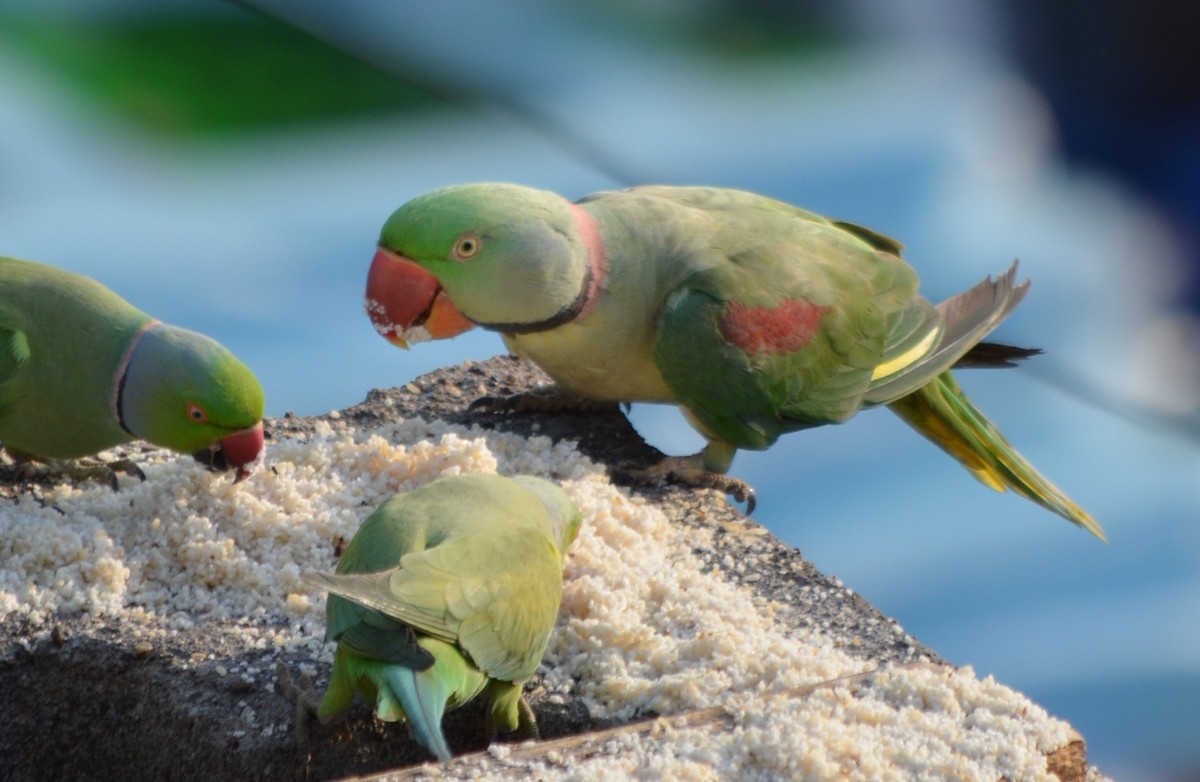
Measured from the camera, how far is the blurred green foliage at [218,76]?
15.3 feet

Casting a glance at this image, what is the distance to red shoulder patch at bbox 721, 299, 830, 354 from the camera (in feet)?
9.82

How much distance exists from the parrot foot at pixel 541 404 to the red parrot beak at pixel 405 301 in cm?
58

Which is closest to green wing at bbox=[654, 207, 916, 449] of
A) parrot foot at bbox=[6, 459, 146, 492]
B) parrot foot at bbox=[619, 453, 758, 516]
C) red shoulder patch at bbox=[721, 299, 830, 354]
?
red shoulder patch at bbox=[721, 299, 830, 354]

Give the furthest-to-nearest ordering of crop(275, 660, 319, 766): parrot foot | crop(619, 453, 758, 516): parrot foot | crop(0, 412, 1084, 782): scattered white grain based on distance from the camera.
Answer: crop(619, 453, 758, 516): parrot foot → crop(275, 660, 319, 766): parrot foot → crop(0, 412, 1084, 782): scattered white grain

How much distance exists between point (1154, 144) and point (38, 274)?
3163mm

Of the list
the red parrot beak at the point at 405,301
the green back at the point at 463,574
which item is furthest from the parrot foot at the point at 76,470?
the green back at the point at 463,574

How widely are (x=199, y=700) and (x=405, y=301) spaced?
999mm

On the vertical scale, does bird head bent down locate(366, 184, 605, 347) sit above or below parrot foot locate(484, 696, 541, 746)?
above

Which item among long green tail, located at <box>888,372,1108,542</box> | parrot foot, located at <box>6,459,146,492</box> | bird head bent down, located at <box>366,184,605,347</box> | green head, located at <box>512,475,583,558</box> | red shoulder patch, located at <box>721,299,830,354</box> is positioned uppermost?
long green tail, located at <box>888,372,1108,542</box>

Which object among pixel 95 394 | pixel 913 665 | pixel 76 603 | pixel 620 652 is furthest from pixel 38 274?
pixel 913 665

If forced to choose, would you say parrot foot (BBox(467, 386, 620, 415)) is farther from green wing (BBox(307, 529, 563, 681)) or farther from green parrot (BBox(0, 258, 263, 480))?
green wing (BBox(307, 529, 563, 681))

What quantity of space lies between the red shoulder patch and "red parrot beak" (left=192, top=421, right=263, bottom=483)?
108 cm

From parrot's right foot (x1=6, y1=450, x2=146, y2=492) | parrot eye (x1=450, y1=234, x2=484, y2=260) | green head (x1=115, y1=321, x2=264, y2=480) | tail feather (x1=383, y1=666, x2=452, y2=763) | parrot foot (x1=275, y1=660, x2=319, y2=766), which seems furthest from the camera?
parrot's right foot (x1=6, y1=450, x2=146, y2=492)

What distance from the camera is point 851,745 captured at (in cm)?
190
